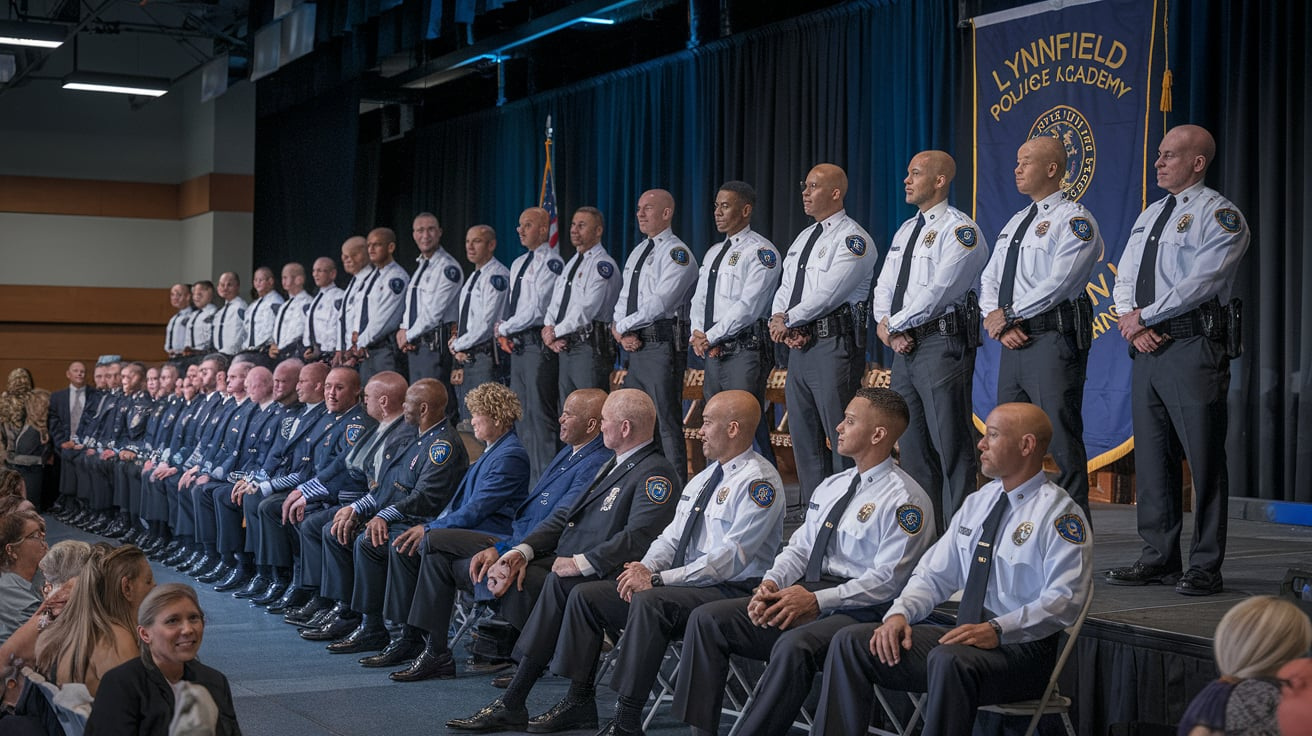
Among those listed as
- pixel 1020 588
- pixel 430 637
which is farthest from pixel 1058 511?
pixel 430 637

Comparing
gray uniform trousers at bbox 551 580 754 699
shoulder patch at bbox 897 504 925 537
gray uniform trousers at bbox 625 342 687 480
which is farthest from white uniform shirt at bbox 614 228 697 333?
shoulder patch at bbox 897 504 925 537

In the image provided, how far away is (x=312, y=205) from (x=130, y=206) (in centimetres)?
421

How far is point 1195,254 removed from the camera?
4609 mm

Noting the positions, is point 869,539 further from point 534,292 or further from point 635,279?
point 534,292

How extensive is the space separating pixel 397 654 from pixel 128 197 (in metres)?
13.3

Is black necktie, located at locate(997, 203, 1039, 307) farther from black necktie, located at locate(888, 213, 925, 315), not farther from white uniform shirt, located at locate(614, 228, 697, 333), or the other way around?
white uniform shirt, located at locate(614, 228, 697, 333)

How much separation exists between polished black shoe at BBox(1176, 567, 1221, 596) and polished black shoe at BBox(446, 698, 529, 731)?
7.01 feet

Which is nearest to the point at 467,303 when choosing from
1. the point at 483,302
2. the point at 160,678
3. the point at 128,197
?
the point at 483,302

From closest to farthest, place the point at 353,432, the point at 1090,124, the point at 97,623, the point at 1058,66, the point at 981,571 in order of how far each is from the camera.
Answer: the point at 97,623 < the point at 981,571 < the point at 353,432 < the point at 1090,124 < the point at 1058,66

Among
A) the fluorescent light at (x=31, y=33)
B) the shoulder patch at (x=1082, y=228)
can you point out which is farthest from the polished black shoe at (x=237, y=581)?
the fluorescent light at (x=31, y=33)

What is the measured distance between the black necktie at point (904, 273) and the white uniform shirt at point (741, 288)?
92 cm

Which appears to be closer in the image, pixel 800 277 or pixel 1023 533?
pixel 1023 533

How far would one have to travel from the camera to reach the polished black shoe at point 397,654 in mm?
5770

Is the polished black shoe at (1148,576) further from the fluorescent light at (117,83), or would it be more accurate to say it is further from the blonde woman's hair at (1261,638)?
the fluorescent light at (117,83)
